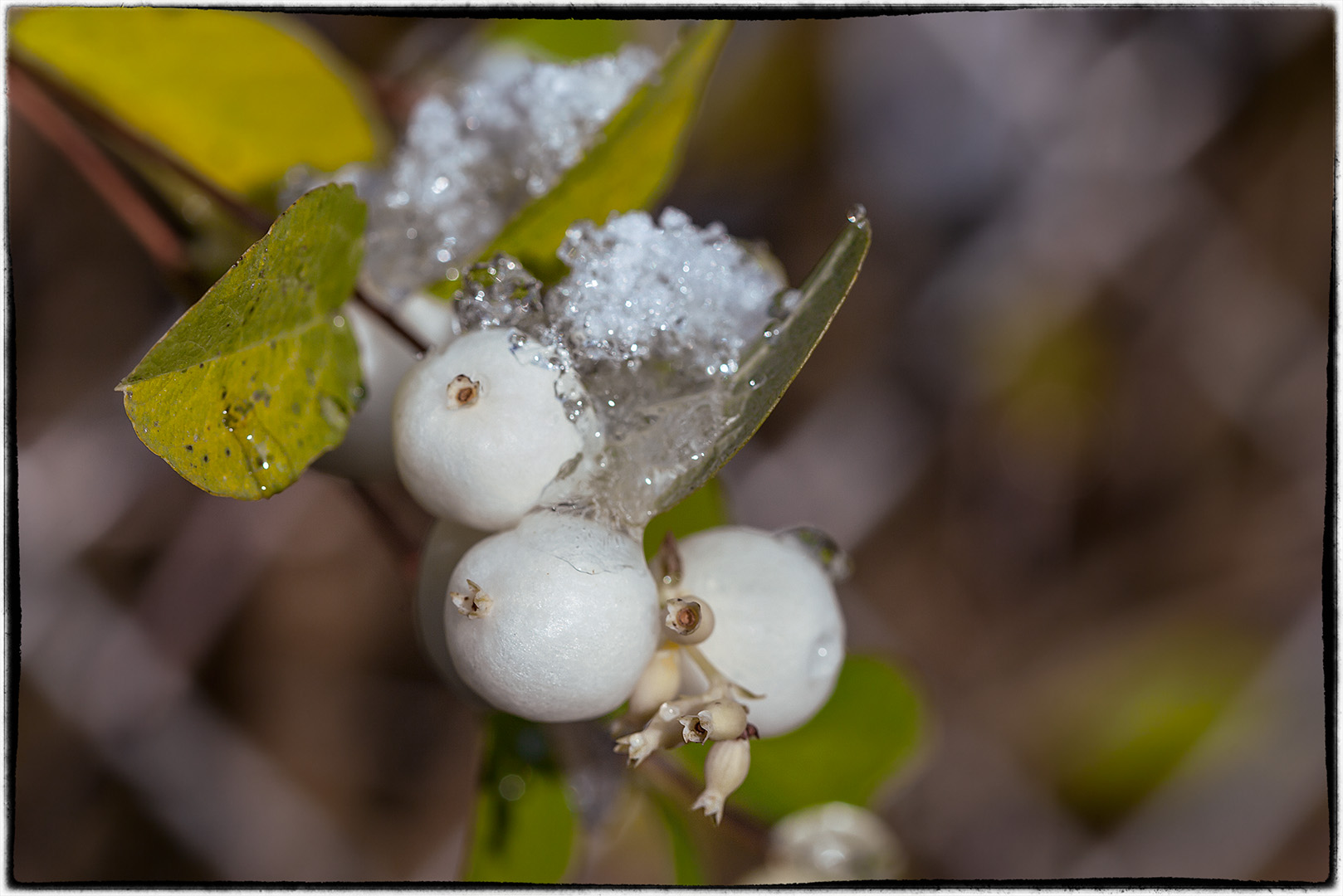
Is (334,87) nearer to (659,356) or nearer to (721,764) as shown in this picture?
(659,356)

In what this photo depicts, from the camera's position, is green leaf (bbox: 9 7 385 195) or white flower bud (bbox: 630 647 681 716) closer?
white flower bud (bbox: 630 647 681 716)

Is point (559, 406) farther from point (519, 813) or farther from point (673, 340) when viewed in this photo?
point (519, 813)

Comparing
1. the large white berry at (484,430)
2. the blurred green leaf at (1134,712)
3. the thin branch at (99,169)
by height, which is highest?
the large white berry at (484,430)

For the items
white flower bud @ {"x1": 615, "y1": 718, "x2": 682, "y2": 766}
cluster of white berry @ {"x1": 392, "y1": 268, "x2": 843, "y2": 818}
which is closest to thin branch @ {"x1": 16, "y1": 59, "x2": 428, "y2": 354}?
cluster of white berry @ {"x1": 392, "y1": 268, "x2": 843, "y2": 818}

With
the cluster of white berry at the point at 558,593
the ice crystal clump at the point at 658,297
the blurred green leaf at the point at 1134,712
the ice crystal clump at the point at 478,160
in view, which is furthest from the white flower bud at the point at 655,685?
the blurred green leaf at the point at 1134,712

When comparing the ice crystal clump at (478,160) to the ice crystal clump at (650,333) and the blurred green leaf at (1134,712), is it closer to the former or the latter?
the ice crystal clump at (650,333)

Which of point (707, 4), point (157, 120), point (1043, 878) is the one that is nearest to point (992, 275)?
point (1043, 878)

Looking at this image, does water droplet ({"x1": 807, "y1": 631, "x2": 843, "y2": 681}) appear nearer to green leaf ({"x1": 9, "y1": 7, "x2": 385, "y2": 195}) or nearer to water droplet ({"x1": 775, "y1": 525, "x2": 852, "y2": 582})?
water droplet ({"x1": 775, "y1": 525, "x2": 852, "y2": 582})
